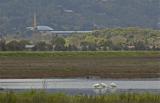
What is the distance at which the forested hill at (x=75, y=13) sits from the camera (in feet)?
397

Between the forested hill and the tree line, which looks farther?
the forested hill

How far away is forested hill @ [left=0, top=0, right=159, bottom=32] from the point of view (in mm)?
121000

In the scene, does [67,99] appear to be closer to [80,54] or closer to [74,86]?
[74,86]

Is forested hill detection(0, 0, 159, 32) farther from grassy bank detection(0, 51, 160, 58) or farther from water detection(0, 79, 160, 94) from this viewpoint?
water detection(0, 79, 160, 94)

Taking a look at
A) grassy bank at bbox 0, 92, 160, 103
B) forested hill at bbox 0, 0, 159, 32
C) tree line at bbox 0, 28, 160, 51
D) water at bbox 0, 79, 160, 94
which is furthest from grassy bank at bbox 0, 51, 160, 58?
forested hill at bbox 0, 0, 159, 32

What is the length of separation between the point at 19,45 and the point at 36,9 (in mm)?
64012

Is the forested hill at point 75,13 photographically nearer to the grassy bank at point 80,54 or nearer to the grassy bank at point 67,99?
the grassy bank at point 80,54

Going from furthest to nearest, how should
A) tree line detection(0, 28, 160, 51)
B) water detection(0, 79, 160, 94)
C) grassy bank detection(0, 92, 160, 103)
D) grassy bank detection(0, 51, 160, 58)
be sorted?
tree line detection(0, 28, 160, 51) → grassy bank detection(0, 51, 160, 58) → water detection(0, 79, 160, 94) → grassy bank detection(0, 92, 160, 103)

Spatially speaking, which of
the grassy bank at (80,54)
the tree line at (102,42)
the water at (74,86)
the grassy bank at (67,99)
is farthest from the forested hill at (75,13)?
the grassy bank at (67,99)

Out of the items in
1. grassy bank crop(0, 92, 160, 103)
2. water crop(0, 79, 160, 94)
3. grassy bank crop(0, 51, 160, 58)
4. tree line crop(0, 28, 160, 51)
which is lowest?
tree line crop(0, 28, 160, 51)

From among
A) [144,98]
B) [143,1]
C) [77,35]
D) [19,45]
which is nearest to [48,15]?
[143,1]

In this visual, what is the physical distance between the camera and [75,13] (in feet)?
424

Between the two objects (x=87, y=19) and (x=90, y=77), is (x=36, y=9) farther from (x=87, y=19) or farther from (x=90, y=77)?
(x=90, y=77)

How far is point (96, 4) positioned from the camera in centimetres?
13338
